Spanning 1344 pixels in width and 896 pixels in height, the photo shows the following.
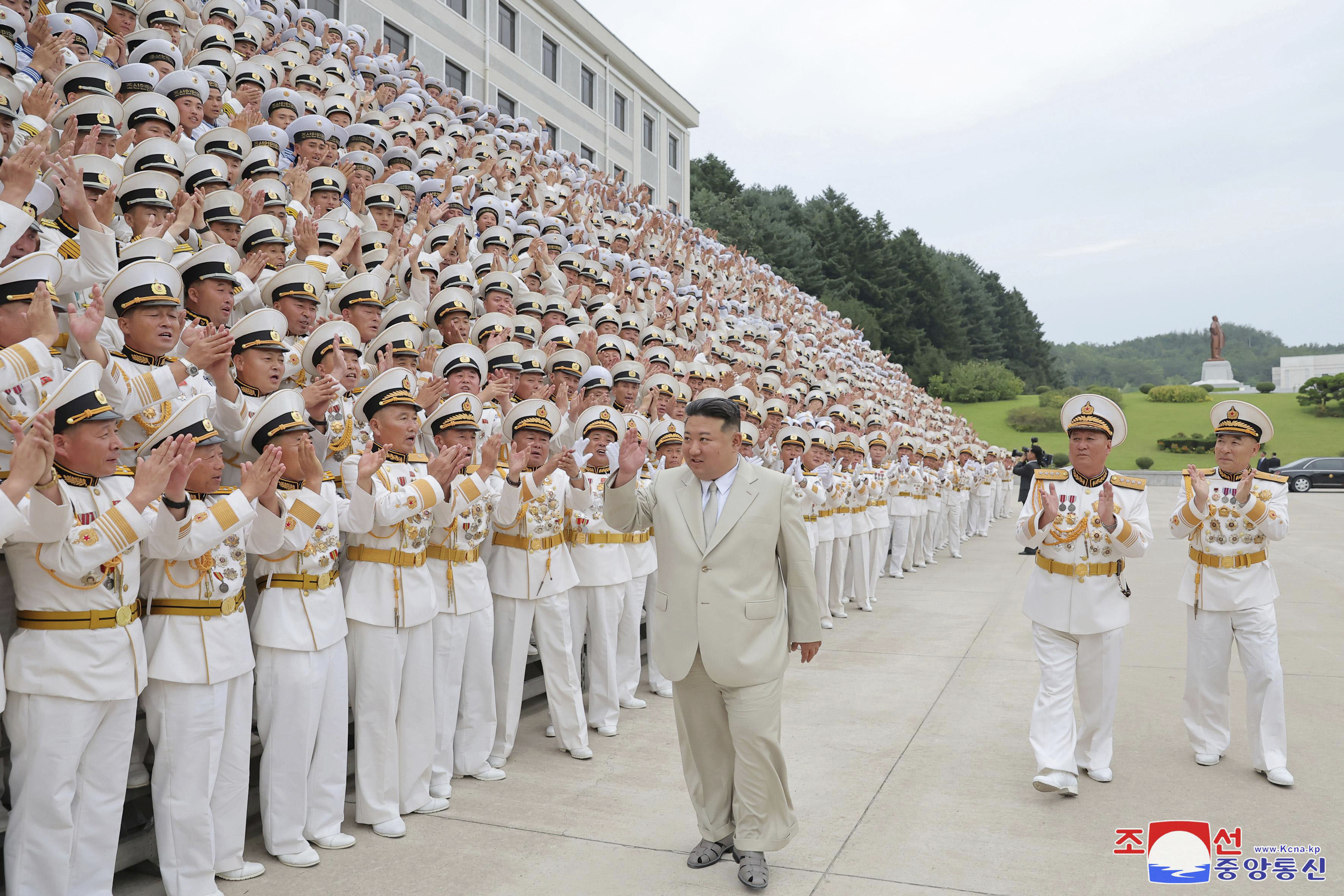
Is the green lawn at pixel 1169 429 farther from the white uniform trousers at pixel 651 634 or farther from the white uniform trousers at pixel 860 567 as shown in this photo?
the white uniform trousers at pixel 651 634

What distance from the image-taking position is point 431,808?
4.96 meters

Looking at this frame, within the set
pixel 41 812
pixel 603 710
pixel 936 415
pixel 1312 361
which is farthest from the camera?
pixel 1312 361

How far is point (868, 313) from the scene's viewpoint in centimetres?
5766

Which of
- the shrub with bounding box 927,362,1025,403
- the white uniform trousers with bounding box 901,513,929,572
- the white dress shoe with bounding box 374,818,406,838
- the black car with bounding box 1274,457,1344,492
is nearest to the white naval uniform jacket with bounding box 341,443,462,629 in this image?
the white dress shoe with bounding box 374,818,406,838

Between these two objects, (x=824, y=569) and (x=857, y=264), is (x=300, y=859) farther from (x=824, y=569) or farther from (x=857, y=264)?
(x=857, y=264)

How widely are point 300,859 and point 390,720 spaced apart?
76cm

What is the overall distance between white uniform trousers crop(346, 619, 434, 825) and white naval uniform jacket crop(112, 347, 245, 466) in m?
1.33

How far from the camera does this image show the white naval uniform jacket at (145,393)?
4094mm

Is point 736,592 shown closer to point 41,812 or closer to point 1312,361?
point 41,812

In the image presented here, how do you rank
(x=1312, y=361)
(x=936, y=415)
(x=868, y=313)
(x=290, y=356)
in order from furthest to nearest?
1. (x=1312, y=361)
2. (x=868, y=313)
3. (x=936, y=415)
4. (x=290, y=356)

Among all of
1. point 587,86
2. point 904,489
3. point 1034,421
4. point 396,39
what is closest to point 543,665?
point 904,489

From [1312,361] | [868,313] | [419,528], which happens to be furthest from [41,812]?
[1312,361]

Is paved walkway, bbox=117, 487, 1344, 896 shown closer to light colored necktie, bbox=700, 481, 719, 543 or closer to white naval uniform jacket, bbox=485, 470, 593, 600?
white naval uniform jacket, bbox=485, 470, 593, 600

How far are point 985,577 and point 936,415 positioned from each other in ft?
44.9
